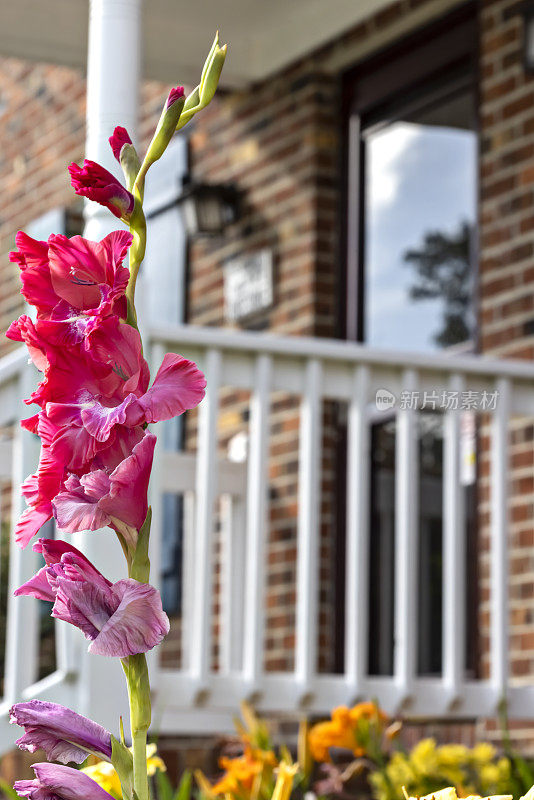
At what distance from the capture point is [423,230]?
15.5ft

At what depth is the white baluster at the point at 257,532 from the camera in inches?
126

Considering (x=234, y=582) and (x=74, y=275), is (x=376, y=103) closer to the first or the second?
(x=234, y=582)

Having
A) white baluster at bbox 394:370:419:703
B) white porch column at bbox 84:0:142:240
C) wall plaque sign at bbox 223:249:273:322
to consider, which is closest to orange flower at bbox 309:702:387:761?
white baluster at bbox 394:370:419:703

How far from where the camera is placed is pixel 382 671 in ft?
15.3

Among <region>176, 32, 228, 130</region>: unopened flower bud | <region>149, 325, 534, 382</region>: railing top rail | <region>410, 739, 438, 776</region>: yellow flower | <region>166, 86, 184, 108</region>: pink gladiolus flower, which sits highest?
<region>149, 325, 534, 382</region>: railing top rail

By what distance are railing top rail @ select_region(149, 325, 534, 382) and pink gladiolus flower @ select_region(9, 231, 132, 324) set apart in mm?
2286

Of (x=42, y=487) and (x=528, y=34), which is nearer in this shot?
(x=42, y=487)

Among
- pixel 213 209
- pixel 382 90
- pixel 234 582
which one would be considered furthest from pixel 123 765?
pixel 213 209

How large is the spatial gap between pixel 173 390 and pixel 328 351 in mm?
2526

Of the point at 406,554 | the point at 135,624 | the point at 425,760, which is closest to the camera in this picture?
the point at 135,624

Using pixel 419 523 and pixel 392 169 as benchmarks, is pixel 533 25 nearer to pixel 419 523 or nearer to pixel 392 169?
pixel 392 169

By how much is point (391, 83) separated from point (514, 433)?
160 centimetres

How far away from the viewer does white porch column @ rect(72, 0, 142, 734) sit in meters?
2.19

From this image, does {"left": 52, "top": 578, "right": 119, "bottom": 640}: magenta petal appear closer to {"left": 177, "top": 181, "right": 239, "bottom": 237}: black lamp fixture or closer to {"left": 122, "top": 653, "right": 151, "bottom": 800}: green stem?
{"left": 122, "top": 653, "right": 151, "bottom": 800}: green stem
